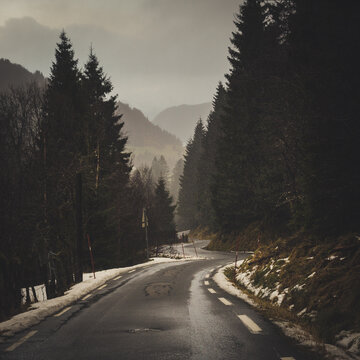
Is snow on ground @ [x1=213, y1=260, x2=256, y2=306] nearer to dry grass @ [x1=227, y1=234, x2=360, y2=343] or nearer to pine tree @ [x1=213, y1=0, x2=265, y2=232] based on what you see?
dry grass @ [x1=227, y1=234, x2=360, y2=343]

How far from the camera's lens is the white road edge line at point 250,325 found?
19.0 feet

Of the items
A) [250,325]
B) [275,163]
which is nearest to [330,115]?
[250,325]

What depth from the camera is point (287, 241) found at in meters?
11.7

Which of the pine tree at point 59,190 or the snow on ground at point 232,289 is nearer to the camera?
the snow on ground at point 232,289

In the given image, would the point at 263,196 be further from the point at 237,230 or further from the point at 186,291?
the point at 186,291

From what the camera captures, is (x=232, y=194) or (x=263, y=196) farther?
(x=232, y=194)

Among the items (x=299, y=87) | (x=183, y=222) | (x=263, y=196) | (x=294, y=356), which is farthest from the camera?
(x=183, y=222)

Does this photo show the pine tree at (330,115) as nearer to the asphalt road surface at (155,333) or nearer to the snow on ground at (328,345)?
the asphalt road surface at (155,333)

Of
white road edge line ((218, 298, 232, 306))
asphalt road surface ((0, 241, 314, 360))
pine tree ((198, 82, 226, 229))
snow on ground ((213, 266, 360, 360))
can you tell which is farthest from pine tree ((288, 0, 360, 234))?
pine tree ((198, 82, 226, 229))

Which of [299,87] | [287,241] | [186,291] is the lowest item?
[186,291]

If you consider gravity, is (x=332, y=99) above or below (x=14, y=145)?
below

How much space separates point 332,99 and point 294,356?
6.39 meters

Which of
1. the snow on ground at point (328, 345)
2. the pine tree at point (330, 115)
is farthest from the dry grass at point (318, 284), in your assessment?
the pine tree at point (330, 115)

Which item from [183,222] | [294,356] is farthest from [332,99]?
[183,222]
